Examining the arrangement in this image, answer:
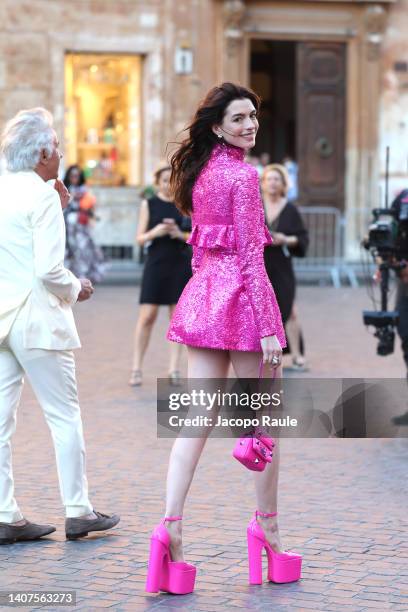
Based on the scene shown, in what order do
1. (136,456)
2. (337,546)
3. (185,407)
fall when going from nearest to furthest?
(337,546)
(136,456)
(185,407)

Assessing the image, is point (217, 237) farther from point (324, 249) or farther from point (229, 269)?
point (324, 249)

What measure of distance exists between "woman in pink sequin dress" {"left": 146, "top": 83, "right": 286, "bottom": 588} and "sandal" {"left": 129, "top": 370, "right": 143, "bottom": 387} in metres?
5.61

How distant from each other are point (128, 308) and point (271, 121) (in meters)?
14.1

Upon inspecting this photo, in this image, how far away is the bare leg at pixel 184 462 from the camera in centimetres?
516

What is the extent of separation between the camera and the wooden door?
2444cm

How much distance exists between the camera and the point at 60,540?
19.7 feet

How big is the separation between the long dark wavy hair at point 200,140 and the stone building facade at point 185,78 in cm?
1761

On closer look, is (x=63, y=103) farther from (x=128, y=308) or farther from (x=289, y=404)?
(x=289, y=404)

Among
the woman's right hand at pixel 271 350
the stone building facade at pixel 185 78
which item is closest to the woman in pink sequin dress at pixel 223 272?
the woman's right hand at pixel 271 350

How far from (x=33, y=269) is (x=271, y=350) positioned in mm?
1272

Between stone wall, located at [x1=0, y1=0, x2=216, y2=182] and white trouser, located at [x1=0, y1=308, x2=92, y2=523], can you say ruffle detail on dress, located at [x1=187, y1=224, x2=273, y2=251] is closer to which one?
white trouser, located at [x1=0, y1=308, x2=92, y2=523]

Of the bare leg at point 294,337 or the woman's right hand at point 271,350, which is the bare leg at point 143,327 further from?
the woman's right hand at point 271,350

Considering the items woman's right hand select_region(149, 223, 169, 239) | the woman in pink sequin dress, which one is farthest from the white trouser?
woman's right hand select_region(149, 223, 169, 239)

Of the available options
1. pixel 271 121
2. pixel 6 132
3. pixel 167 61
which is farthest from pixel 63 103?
pixel 6 132
